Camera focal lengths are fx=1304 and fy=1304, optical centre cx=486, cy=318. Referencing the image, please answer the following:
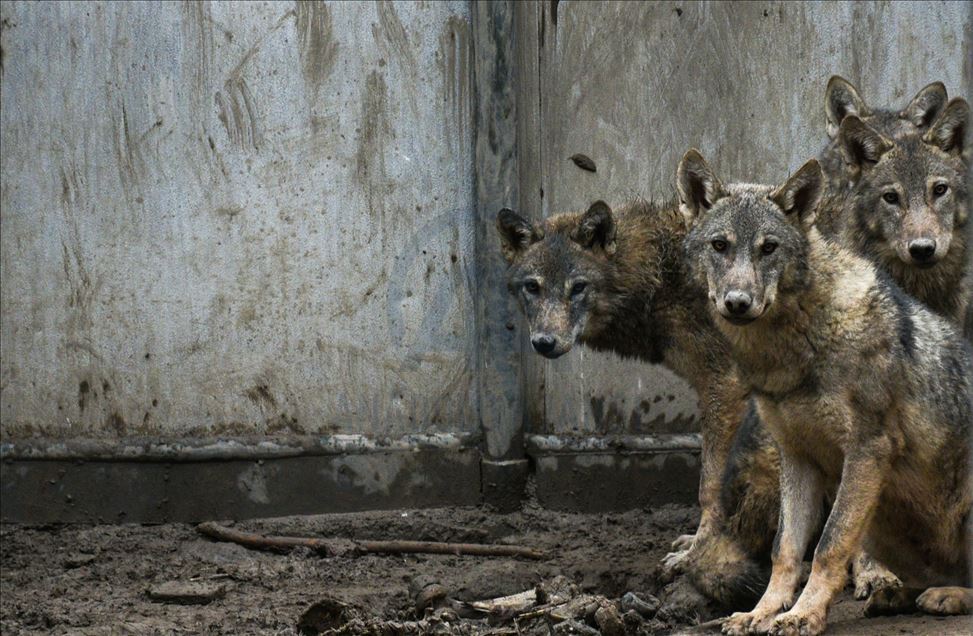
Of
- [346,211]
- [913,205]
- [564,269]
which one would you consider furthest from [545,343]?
[913,205]

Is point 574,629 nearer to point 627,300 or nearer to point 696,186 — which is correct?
point 696,186

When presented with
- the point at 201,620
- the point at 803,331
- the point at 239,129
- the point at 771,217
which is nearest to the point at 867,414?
the point at 803,331

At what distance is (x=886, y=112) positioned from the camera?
729 cm

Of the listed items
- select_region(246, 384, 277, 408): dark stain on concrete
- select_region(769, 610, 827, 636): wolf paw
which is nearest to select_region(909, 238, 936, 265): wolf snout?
select_region(769, 610, 827, 636): wolf paw

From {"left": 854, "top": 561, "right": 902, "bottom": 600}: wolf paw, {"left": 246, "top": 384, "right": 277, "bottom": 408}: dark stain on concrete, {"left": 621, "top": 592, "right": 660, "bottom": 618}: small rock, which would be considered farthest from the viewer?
{"left": 246, "top": 384, "right": 277, "bottom": 408}: dark stain on concrete

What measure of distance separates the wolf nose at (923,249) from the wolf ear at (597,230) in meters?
1.60

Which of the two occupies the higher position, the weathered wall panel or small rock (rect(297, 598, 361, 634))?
the weathered wall panel

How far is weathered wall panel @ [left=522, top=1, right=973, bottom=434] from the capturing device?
304 inches

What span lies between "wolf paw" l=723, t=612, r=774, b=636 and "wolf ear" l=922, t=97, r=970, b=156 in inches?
112

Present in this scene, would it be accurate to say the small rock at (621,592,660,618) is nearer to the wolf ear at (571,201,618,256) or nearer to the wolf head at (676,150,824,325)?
the wolf head at (676,150,824,325)

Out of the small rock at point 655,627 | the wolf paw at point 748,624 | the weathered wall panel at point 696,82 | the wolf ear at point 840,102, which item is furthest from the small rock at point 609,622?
the wolf ear at point 840,102

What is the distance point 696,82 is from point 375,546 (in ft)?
10.9

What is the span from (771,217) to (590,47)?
8.90 feet

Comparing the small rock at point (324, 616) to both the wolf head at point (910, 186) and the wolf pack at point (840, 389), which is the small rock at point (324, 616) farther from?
the wolf head at point (910, 186)
